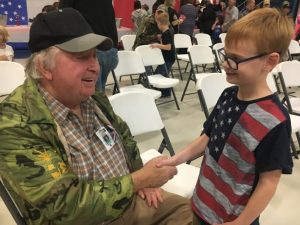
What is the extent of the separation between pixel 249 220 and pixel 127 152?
650mm

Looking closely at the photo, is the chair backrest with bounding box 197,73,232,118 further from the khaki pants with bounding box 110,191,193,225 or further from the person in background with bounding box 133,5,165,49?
the person in background with bounding box 133,5,165,49

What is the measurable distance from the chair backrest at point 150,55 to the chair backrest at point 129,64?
484mm

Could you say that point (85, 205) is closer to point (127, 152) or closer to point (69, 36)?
point (127, 152)

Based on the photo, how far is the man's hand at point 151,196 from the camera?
4.96 ft

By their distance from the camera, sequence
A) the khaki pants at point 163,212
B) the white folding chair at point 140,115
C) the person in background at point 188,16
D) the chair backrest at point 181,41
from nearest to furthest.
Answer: the khaki pants at point 163,212
the white folding chair at point 140,115
the chair backrest at point 181,41
the person in background at point 188,16

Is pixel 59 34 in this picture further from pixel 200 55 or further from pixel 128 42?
pixel 128 42

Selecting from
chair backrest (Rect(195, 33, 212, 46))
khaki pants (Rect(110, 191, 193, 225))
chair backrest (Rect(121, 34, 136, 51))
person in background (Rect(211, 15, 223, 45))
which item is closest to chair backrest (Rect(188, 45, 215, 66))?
chair backrest (Rect(121, 34, 136, 51))

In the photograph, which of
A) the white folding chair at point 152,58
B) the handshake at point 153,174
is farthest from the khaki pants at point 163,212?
the white folding chair at point 152,58

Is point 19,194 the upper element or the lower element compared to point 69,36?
lower

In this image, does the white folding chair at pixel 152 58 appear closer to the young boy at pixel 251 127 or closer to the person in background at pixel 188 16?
the young boy at pixel 251 127

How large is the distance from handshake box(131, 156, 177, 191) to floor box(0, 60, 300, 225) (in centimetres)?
126

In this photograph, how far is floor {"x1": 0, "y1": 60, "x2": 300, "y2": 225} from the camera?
2387mm

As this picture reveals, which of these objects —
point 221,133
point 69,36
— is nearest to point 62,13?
point 69,36

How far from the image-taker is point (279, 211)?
8.05 ft
